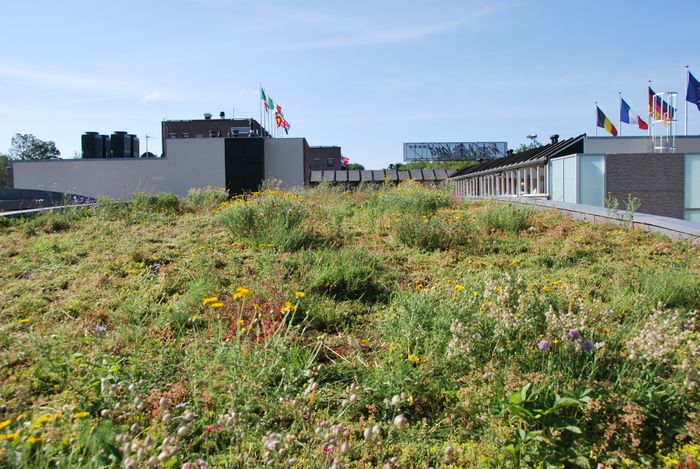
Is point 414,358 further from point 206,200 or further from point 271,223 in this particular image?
point 206,200

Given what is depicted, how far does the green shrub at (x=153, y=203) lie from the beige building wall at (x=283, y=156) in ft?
89.8

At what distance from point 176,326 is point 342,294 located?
142cm

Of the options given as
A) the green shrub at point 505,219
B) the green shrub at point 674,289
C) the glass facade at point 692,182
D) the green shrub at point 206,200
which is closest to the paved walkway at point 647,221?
the green shrub at point 505,219

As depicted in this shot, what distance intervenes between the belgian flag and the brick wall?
532 inches

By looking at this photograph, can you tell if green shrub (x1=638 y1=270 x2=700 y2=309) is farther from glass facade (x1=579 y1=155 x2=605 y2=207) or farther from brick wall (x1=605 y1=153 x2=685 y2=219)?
brick wall (x1=605 y1=153 x2=685 y2=219)

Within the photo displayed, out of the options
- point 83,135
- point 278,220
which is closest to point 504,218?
point 278,220

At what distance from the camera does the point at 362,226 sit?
7641 millimetres

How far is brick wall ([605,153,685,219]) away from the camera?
2012cm

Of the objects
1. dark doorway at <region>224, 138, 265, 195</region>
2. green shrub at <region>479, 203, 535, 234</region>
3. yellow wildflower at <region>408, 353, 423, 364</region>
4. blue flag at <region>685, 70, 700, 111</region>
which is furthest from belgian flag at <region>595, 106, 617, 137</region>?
yellow wildflower at <region>408, 353, 423, 364</region>

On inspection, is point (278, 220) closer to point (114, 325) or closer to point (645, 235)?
point (114, 325)

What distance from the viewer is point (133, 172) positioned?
35656 millimetres

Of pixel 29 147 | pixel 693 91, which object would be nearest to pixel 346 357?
pixel 693 91

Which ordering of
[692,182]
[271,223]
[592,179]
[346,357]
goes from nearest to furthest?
[346,357] → [271,223] → [592,179] → [692,182]

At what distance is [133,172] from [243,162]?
7.10 m
